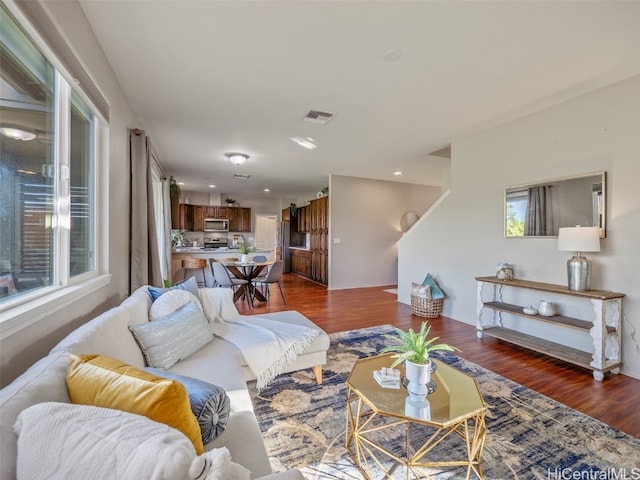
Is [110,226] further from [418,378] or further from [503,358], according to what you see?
[503,358]

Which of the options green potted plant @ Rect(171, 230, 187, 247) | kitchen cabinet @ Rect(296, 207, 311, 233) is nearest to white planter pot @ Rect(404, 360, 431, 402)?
kitchen cabinet @ Rect(296, 207, 311, 233)

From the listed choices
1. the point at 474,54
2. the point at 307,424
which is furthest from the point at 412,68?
the point at 307,424

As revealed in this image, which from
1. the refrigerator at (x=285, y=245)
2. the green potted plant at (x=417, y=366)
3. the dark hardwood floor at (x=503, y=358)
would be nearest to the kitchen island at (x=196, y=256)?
the dark hardwood floor at (x=503, y=358)

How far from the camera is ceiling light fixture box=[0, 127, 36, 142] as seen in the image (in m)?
1.17

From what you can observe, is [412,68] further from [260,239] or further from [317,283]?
[260,239]

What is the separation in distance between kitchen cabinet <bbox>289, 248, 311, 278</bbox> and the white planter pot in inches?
255

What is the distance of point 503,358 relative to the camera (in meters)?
2.87

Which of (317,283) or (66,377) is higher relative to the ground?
(66,377)

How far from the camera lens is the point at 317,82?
2.59 metres

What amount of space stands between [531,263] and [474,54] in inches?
95.9

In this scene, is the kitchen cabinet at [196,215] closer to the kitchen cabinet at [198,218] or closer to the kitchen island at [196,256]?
the kitchen cabinet at [198,218]

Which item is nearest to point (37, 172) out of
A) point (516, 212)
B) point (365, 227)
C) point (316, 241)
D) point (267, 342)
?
point (267, 342)

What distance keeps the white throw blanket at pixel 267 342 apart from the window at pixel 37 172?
1.12 metres

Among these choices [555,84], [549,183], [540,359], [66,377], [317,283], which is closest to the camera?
[66,377]
